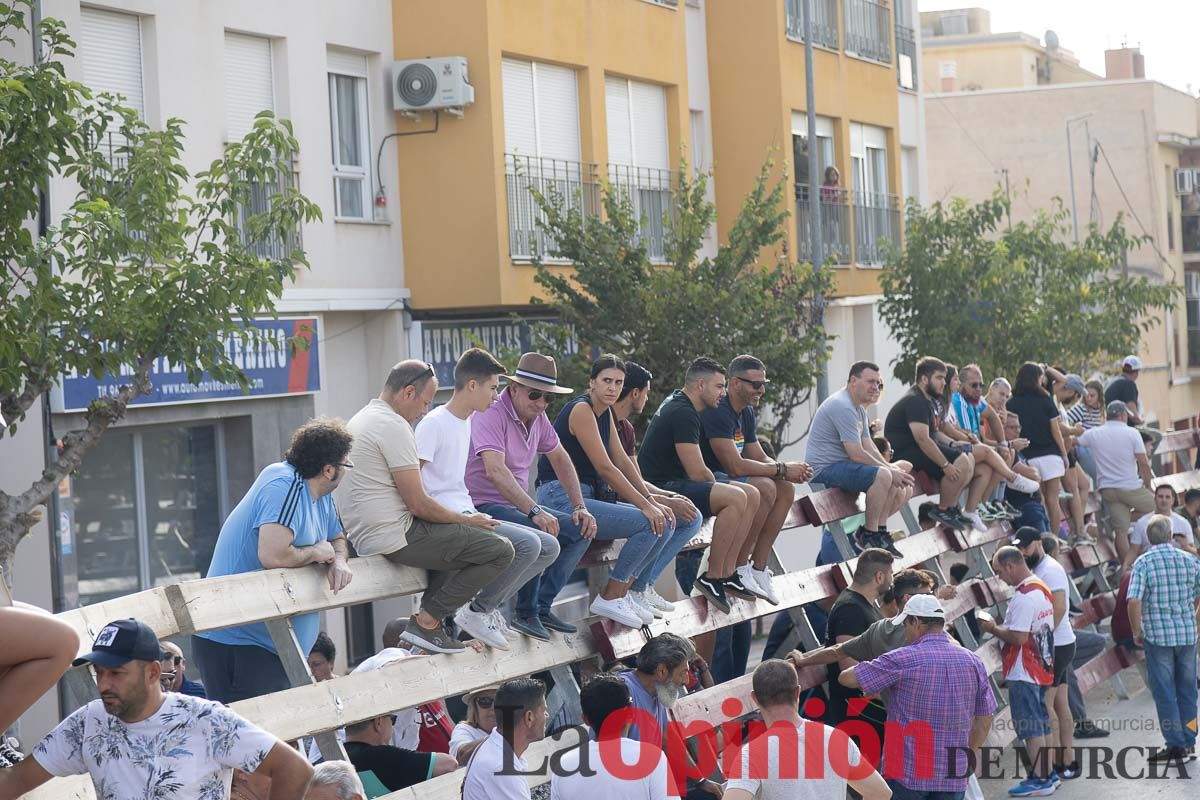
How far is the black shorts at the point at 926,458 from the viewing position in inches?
587

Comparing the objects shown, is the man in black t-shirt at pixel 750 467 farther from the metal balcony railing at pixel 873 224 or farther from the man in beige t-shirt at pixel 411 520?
the metal balcony railing at pixel 873 224

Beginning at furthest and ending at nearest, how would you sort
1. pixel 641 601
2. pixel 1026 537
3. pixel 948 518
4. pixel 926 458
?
1. pixel 948 518
2. pixel 926 458
3. pixel 1026 537
4. pixel 641 601

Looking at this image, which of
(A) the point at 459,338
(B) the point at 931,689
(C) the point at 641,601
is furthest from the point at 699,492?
(A) the point at 459,338

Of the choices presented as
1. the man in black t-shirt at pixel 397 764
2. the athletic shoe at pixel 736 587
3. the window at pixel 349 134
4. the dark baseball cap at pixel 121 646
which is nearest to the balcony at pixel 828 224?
the window at pixel 349 134

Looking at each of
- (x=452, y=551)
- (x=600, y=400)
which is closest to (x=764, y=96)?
(x=600, y=400)

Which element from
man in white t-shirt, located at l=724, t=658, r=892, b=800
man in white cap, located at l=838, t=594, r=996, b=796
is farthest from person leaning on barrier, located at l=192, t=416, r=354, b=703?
man in white cap, located at l=838, t=594, r=996, b=796

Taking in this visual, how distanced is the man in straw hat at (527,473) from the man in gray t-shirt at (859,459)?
13.4 ft

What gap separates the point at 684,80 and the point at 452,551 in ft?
55.9

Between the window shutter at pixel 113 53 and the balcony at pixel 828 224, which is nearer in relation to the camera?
the window shutter at pixel 113 53

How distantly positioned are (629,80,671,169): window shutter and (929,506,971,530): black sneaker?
9.60m

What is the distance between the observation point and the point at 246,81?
17.9 metres

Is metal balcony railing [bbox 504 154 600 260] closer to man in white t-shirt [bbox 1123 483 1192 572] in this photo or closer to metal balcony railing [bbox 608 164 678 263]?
metal balcony railing [bbox 608 164 678 263]

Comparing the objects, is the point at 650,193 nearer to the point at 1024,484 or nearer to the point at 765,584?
the point at 1024,484

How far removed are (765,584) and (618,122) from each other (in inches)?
495
